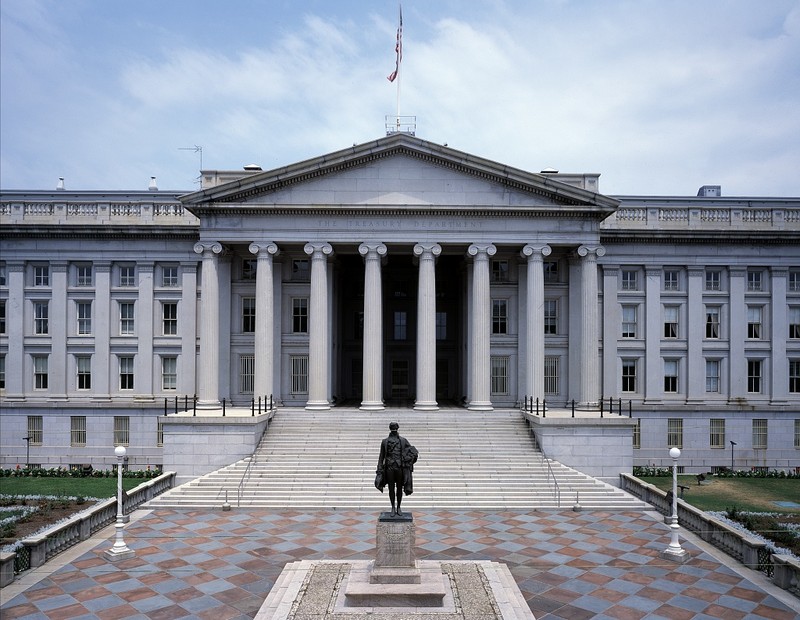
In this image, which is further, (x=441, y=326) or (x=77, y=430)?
(x=441, y=326)

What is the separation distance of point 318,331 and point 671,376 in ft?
77.4

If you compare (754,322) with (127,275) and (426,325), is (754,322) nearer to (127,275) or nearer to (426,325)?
(426,325)

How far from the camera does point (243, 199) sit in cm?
3484

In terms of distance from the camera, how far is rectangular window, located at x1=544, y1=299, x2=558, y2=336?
39.0 m

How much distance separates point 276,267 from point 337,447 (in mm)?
13541

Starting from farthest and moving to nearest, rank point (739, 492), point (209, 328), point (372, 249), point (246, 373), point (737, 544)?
point (246, 373)
point (372, 249)
point (209, 328)
point (739, 492)
point (737, 544)

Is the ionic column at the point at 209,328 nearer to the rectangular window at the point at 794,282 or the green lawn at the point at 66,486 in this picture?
the green lawn at the point at 66,486

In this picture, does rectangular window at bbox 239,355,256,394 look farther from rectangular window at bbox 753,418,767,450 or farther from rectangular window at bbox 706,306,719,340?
rectangular window at bbox 753,418,767,450

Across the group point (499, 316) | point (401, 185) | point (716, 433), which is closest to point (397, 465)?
point (401, 185)

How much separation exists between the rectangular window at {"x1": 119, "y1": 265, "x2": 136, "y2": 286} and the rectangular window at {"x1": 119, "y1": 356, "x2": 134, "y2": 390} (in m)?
4.86

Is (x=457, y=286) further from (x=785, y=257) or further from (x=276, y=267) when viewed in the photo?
(x=785, y=257)

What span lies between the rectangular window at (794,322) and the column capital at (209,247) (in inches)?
1452

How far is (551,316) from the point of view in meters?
39.2

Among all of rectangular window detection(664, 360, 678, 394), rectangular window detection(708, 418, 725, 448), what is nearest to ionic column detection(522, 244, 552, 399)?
rectangular window detection(664, 360, 678, 394)
